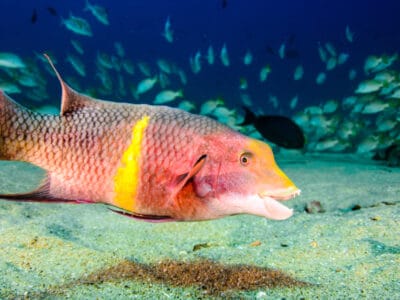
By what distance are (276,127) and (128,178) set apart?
5.38 metres

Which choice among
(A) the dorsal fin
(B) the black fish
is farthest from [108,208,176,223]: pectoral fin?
(B) the black fish

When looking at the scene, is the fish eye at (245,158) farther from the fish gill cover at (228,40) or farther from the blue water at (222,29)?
A: the blue water at (222,29)

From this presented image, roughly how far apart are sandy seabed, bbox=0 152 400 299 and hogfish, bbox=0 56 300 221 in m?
0.57

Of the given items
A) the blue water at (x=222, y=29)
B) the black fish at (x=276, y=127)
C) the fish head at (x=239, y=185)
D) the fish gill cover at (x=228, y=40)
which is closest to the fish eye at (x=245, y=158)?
the fish head at (x=239, y=185)

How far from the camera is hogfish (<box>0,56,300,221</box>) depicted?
1.71 m

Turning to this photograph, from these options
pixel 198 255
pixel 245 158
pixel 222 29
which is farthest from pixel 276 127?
pixel 222 29

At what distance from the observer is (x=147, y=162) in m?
1.74

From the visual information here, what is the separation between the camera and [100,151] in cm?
176

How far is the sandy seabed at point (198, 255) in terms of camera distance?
2295mm

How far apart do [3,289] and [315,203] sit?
3862mm

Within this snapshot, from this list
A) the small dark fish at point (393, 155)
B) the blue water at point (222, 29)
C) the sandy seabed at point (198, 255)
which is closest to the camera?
the sandy seabed at point (198, 255)

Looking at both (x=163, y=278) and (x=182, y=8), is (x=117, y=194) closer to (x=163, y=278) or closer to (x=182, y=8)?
(x=163, y=278)

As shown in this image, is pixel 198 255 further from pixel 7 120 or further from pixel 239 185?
pixel 7 120

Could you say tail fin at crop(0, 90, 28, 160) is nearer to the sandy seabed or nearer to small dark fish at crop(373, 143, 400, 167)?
the sandy seabed
